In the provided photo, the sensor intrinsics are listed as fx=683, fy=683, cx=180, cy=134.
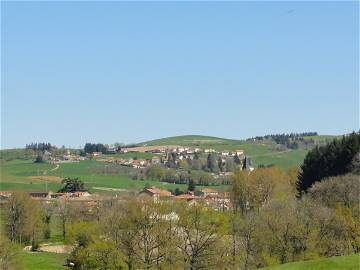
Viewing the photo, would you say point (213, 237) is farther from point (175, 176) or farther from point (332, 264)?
point (175, 176)

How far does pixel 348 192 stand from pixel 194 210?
46.9 ft

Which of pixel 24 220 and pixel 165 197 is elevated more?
pixel 165 197

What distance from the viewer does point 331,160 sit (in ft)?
242

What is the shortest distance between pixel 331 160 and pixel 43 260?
32.1m

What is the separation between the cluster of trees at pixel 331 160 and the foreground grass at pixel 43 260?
93.3 ft

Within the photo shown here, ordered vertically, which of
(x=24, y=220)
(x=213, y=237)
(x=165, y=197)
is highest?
(x=213, y=237)

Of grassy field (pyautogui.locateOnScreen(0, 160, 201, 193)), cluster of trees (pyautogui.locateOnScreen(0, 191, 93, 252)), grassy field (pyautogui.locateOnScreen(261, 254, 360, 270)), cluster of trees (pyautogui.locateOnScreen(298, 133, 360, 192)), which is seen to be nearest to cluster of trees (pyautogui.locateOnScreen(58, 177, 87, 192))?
grassy field (pyautogui.locateOnScreen(0, 160, 201, 193))

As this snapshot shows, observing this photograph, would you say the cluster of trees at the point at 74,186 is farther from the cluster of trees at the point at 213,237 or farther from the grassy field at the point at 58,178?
the cluster of trees at the point at 213,237

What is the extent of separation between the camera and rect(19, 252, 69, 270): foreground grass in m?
60.0

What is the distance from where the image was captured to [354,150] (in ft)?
233

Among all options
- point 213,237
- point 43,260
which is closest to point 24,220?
point 43,260

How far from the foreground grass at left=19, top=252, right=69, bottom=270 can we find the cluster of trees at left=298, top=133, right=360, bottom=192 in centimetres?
2843

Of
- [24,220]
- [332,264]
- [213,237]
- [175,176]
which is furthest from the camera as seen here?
[175,176]

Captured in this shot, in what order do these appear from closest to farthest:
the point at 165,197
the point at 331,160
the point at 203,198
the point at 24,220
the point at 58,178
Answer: the point at 331,160 < the point at 24,220 < the point at 165,197 < the point at 203,198 < the point at 58,178
